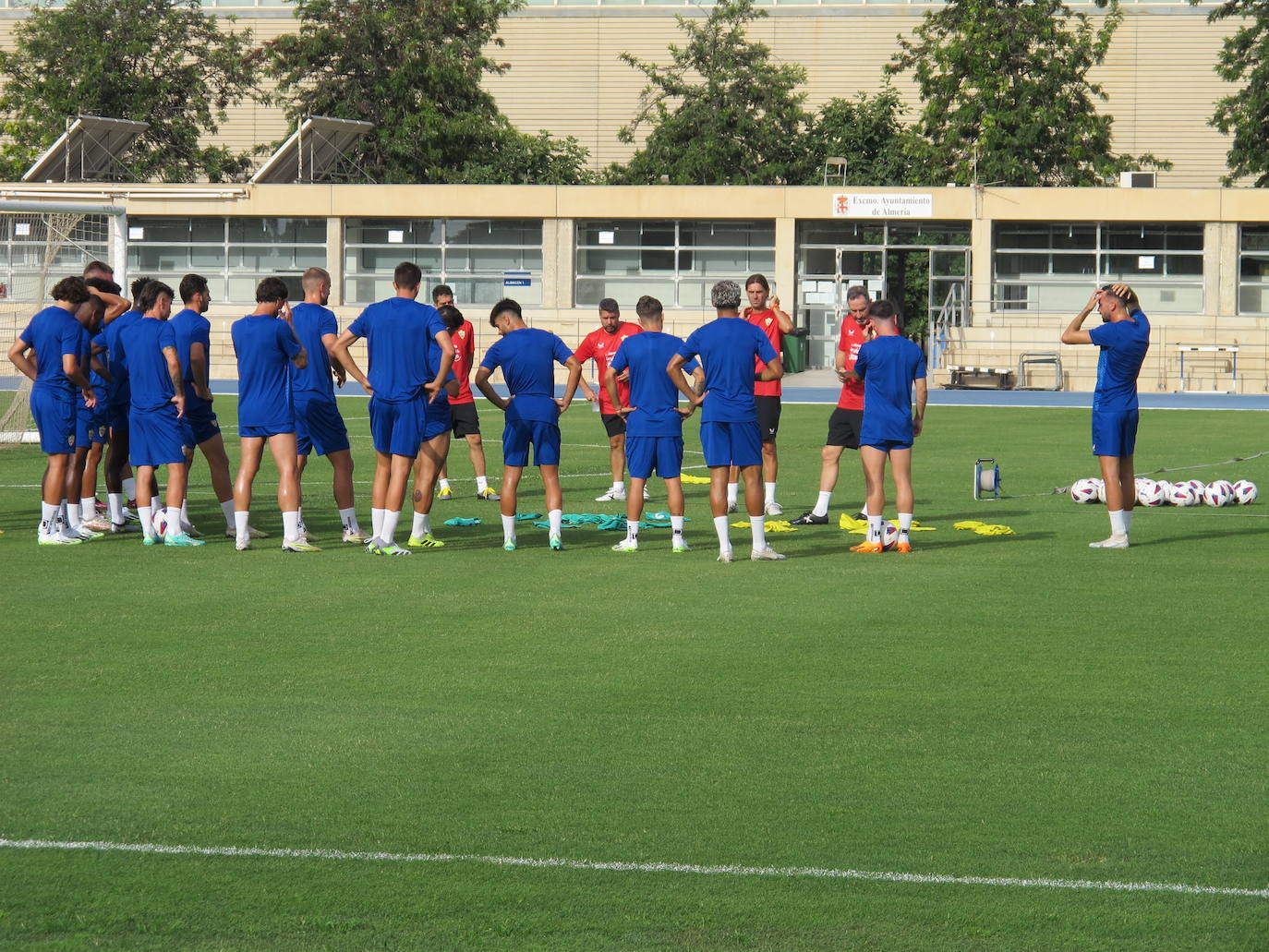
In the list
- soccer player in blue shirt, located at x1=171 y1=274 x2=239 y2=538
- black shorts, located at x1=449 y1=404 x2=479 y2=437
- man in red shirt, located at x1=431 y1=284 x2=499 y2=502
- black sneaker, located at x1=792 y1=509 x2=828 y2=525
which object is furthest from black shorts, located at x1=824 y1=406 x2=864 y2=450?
soccer player in blue shirt, located at x1=171 y1=274 x2=239 y2=538

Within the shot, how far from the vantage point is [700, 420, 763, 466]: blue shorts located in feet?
41.2

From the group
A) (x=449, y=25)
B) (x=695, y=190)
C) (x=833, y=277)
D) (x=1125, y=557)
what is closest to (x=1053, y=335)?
(x=833, y=277)

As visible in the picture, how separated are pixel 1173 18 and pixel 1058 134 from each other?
13.9 metres

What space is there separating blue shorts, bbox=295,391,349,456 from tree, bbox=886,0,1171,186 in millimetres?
37560

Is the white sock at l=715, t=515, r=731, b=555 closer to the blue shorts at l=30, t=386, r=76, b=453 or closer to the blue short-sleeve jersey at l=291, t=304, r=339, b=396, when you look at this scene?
the blue short-sleeve jersey at l=291, t=304, r=339, b=396

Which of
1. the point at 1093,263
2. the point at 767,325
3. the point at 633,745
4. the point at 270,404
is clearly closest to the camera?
the point at 633,745

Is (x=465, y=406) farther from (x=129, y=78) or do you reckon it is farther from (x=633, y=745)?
(x=129, y=78)

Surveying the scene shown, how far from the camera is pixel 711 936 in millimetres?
4832

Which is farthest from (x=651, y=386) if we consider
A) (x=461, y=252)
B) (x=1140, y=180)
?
(x=1140, y=180)

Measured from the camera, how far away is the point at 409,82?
Answer: 173ft

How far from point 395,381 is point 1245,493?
858 cm

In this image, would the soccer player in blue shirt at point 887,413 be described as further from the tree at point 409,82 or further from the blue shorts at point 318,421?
the tree at point 409,82

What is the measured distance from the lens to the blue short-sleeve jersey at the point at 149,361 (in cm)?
1311

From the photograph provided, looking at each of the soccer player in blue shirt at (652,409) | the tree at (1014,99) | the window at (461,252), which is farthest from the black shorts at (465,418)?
the tree at (1014,99)
